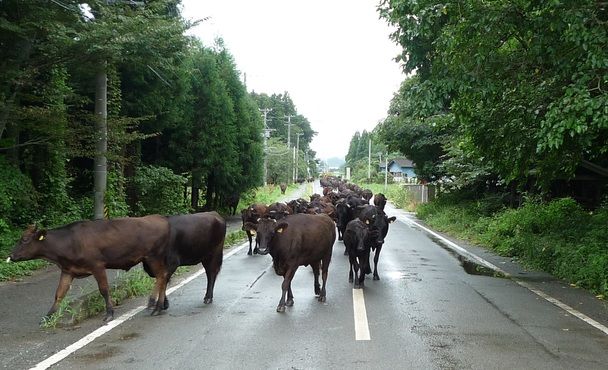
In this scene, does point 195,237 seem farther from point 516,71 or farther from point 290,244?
point 516,71

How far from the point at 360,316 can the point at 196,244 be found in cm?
283

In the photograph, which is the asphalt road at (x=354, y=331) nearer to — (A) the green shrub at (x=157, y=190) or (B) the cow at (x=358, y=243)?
(B) the cow at (x=358, y=243)

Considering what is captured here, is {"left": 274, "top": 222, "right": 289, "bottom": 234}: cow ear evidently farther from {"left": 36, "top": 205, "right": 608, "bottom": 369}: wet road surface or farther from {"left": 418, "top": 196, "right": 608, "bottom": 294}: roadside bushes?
{"left": 418, "top": 196, "right": 608, "bottom": 294}: roadside bushes

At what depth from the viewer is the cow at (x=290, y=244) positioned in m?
8.68

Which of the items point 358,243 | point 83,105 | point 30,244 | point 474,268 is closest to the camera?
point 30,244

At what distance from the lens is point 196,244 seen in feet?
29.6

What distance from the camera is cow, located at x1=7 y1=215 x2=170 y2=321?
776 centimetres

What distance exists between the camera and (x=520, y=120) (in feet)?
35.5

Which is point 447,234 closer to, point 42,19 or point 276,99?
point 42,19

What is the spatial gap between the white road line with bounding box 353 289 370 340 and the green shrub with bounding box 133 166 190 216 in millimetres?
12337

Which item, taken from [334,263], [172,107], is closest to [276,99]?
[172,107]

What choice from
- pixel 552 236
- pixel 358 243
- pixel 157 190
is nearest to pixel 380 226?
pixel 358 243

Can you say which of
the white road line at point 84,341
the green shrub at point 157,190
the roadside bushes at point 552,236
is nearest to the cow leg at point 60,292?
the white road line at point 84,341

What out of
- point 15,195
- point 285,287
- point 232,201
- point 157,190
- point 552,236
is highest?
point 157,190
